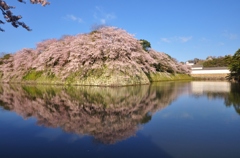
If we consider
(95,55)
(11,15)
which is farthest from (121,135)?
(95,55)

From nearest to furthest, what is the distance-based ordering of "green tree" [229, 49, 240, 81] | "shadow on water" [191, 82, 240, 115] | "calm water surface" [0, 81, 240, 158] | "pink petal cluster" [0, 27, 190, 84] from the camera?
"calm water surface" [0, 81, 240, 158] → "shadow on water" [191, 82, 240, 115] → "pink petal cluster" [0, 27, 190, 84] → "green tree" [229, 49, 240, 81]

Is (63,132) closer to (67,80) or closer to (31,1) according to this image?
(31,1)

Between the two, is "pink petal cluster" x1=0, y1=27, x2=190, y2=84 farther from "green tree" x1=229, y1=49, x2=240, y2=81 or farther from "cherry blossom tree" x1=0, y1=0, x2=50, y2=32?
"cherry blossom tree" x1=0, y1=0, x2=50, y2=32

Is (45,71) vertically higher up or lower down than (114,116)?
higher up

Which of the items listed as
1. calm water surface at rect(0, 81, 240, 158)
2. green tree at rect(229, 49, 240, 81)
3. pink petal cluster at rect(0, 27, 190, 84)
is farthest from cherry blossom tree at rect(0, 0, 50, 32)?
green tree at rect(229, 49, 240, 81)

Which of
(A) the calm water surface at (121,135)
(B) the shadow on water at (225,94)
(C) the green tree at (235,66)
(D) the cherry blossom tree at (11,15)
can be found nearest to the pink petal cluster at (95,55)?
(B) the shadow on water at (225,94)

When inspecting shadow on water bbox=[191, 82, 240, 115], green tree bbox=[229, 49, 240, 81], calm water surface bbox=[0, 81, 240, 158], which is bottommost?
calm water surface bbox=[0, 81, 240, 158]

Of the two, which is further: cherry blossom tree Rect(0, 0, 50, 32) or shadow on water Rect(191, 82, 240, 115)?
shadow on water Rect(191, 82, 240, 115)

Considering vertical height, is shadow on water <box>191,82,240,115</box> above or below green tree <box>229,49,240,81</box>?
below

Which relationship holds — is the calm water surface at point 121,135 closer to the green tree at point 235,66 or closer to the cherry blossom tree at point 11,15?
the cherry blossom tree at point 11,15

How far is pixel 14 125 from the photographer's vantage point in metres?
6.70

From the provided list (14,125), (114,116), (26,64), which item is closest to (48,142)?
(14,125)

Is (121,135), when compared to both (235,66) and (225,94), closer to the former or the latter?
(225,94)

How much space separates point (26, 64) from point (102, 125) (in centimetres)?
3161
